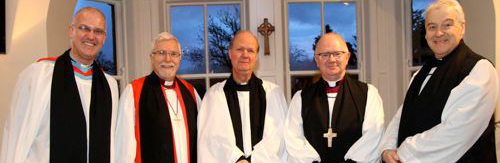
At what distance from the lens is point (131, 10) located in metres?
5.58

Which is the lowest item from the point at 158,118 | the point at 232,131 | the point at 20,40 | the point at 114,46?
the point at 232,131

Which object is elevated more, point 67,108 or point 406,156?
point 67,108

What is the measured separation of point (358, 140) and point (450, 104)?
685 millimetres

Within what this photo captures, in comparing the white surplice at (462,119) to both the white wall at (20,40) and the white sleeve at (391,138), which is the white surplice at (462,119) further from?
the white wall at (20,40)

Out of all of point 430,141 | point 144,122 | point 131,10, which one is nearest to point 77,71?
point 144,122

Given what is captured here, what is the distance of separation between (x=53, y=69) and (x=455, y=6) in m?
2.42

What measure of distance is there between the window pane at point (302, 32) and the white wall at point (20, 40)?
3.21 metres

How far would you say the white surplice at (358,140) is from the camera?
289 centimetres

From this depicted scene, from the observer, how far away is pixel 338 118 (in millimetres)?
3006

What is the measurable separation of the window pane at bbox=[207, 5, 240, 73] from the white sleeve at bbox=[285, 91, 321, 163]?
9.19 ft

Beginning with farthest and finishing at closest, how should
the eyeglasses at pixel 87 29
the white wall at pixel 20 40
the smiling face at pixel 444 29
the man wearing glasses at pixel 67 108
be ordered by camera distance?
the white wall at pixel 20 40, the eyeglasses at pixel 87 29, the man wearing glasses at pixel 67 108, the smiling face at pixel 444 29

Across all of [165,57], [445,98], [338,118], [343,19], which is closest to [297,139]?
[338,118]

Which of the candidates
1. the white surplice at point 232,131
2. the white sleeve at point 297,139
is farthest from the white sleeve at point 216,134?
the white sleeve at point 297,139

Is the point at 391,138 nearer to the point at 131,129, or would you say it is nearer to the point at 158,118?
the point at 158,118
